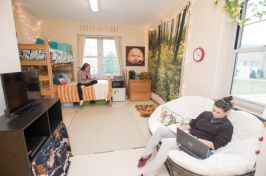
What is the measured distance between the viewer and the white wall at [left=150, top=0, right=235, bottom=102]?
6.37 feet

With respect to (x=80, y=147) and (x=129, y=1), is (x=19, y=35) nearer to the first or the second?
(x=129, y=1)

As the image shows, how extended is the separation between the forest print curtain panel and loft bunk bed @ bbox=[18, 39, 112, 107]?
1548mm

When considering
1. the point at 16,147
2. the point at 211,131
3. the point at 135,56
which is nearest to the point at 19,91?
the point at 16,147

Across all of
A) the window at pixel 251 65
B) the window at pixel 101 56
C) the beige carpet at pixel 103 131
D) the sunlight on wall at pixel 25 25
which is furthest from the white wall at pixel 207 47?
the sunlight on wall at pixel 25 25

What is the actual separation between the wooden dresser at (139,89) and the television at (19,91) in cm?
287

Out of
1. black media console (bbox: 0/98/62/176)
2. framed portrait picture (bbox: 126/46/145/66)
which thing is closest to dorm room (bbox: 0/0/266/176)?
black media console (bbox: 0/98/62/176)

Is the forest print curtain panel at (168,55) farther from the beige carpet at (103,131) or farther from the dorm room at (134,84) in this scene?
the beige carpet at (103,131)

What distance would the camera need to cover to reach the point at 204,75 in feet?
7.32

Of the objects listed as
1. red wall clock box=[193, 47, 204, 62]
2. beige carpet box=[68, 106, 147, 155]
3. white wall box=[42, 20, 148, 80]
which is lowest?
beige carpet box=[68, 106, 147, 155]

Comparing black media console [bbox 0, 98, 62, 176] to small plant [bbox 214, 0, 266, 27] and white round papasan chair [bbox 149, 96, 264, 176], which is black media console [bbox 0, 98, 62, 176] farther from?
small plant [bbox 214, 0, 266, 27]

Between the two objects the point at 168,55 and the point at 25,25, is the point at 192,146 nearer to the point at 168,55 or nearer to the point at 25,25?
the point at 168,55

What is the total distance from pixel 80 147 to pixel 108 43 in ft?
11.9

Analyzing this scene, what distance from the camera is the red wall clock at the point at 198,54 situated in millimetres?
2219

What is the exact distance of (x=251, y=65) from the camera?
174cm
